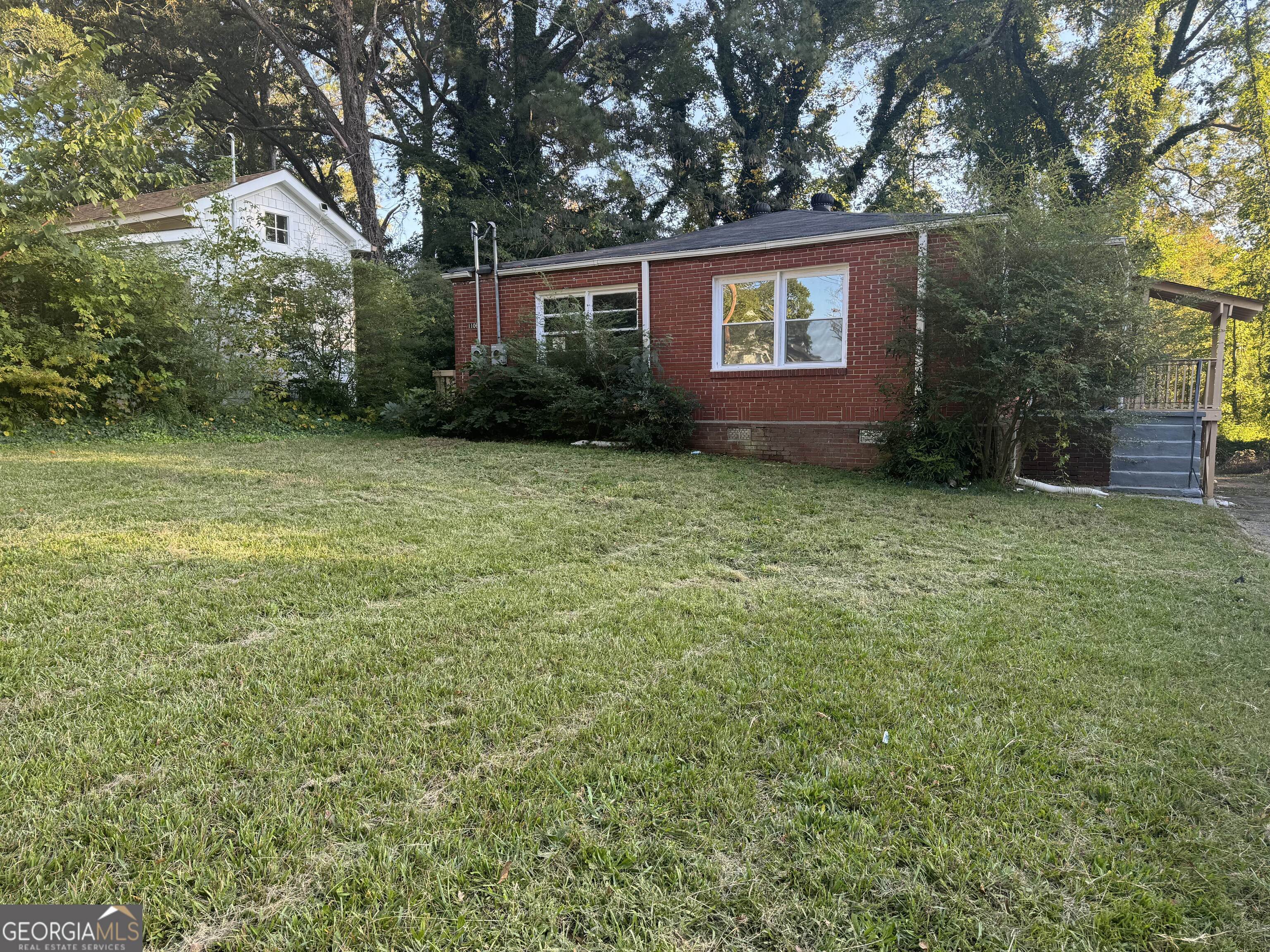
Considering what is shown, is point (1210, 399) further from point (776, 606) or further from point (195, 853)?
point (195, 853)

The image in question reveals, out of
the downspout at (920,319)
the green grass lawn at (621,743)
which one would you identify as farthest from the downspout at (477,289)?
the green grass lawn at (621,743)

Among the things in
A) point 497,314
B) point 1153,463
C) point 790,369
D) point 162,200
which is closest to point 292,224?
point 162,200

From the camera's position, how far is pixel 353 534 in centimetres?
463

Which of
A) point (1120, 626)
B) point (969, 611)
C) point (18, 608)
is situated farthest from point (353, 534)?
point (1120, 626)

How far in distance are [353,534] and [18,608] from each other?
179 centimetres

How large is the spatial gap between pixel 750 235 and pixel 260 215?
1207cm

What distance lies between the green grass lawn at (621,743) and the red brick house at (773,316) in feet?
16.7

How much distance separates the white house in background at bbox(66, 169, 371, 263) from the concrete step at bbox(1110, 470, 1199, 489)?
1378 centimetres

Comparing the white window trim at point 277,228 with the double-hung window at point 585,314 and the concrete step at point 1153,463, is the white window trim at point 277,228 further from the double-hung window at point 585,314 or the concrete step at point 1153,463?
the concrete step at point 1153,463

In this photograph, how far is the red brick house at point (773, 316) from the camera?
9141mm

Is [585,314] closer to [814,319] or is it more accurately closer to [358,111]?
[814,319]

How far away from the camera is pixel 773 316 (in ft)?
33.1

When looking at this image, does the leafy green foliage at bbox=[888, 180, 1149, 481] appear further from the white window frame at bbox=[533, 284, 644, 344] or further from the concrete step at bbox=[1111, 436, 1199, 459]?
the white window frame at bbox=[533, 284, 644, 344]

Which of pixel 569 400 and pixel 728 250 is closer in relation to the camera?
pixel 728 250
